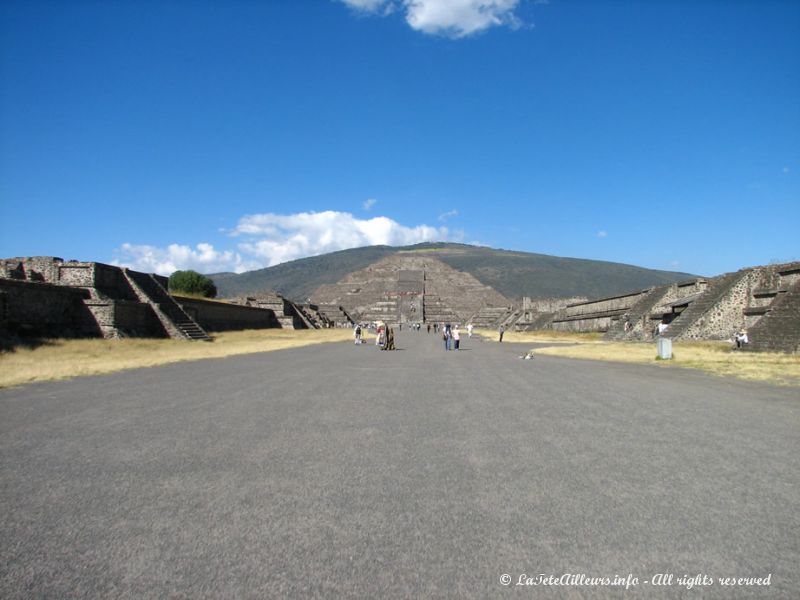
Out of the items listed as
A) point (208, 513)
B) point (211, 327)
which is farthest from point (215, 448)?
point (211, 327)

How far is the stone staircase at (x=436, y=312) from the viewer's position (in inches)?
3284

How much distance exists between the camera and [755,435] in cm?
669

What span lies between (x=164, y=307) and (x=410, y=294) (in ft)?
205

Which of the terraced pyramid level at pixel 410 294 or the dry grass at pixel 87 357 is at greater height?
the terraced pyramid level at pixel 410 294

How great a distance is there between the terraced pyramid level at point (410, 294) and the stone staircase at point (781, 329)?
196 ft

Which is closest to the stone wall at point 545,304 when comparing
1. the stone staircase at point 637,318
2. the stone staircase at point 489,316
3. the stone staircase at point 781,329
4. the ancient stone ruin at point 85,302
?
the stone staircase at point 489,316

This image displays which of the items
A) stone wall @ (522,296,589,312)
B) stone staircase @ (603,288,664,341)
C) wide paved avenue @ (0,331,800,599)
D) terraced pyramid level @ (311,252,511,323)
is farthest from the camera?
terraced pyramid level @ (311,252,511,323)

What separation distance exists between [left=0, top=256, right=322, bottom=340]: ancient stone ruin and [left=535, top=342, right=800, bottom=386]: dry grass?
17859 millimetres

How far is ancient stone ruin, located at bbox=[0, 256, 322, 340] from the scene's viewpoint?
2162 centimetres

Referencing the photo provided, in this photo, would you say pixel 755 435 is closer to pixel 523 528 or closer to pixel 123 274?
pixel 523 528

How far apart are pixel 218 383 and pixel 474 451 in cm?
759

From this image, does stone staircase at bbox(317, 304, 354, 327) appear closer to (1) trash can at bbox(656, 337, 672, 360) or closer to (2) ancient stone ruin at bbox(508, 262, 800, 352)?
(2) ancient stone ruin at bbox(508, 262, 800, 352)

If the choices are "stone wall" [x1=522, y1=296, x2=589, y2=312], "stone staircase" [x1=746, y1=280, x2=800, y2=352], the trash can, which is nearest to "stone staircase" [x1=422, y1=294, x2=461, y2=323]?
"stone wall" [x1=522, y1=296, x2=589, y2=312]

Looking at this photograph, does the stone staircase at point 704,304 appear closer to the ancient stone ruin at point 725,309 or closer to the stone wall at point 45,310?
the ancient stone ruin at point 725,309
